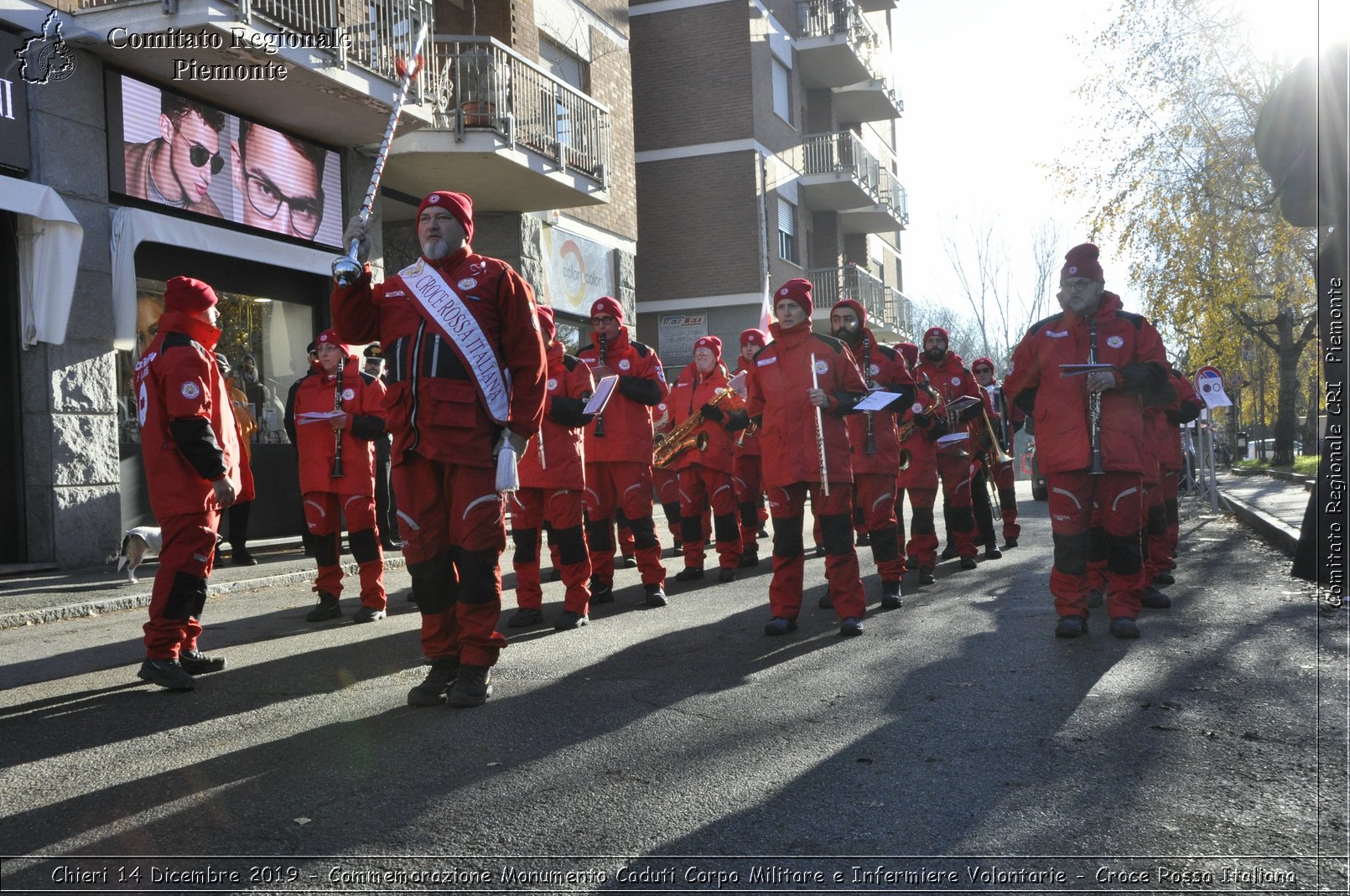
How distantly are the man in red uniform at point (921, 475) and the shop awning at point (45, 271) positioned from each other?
7.53 m

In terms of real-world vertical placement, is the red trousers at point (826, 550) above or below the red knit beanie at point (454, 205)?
below

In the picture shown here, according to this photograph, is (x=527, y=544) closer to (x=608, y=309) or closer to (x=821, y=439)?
(x=608, y=309)

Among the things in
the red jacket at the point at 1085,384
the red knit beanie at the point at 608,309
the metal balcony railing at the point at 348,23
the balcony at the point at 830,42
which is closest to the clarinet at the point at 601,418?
the red knit beanie at the point at 608,309

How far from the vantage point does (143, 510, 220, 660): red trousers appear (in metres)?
5.70

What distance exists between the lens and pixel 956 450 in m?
→ 10.4

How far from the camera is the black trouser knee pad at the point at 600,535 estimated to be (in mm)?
8781

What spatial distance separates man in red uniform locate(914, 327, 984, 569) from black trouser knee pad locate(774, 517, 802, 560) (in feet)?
11.3

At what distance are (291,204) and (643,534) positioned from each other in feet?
26.3

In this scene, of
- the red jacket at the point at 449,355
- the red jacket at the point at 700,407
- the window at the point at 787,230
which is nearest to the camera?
the red jacket at the point at 449,355

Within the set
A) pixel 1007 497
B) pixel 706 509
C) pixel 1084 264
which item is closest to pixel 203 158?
pixel 706 509

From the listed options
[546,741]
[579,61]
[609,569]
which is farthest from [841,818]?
[579,61]

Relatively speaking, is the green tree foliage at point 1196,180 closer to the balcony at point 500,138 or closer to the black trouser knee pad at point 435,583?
the balcony at point 500,138

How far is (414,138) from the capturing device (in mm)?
15484

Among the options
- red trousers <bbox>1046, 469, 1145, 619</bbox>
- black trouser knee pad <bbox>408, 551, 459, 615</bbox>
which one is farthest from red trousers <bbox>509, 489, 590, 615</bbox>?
red trousers <bbox>1046, 469, 1145, 619</bbox>
